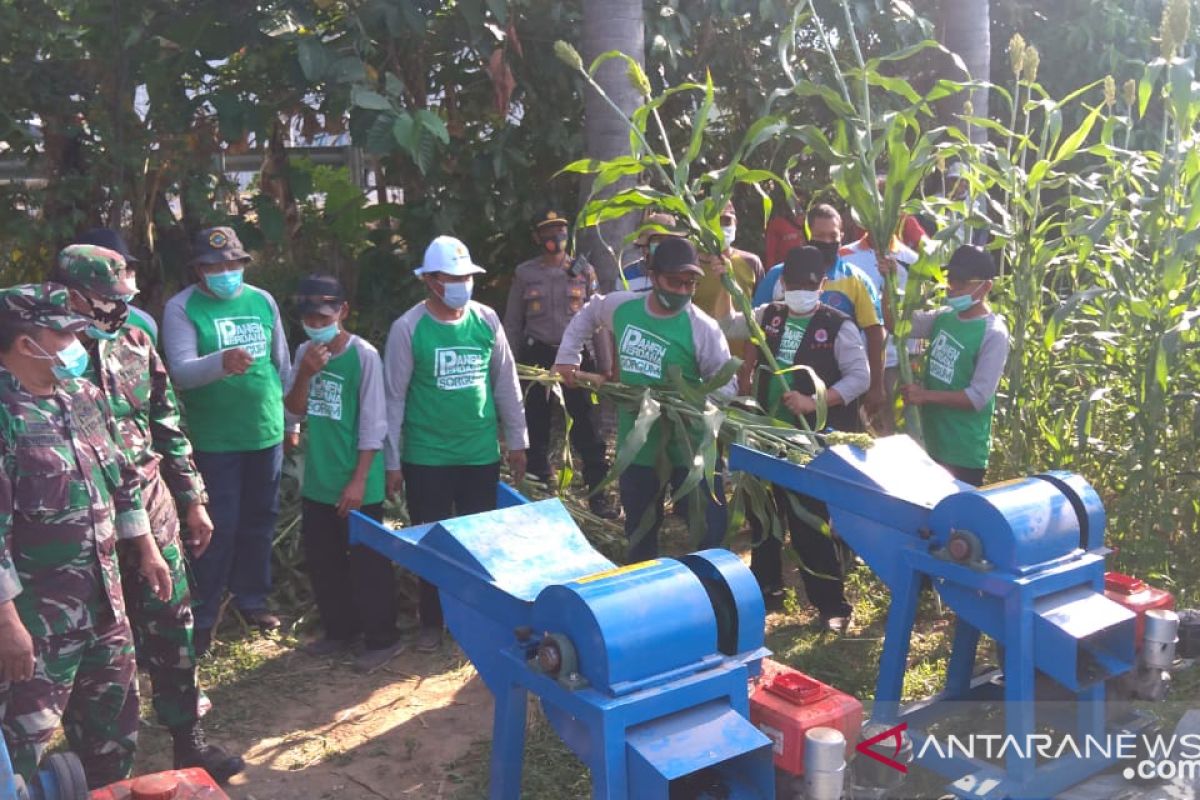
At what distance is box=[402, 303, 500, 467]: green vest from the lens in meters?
4.84

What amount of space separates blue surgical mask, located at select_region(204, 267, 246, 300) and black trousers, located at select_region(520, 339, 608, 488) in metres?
2.26

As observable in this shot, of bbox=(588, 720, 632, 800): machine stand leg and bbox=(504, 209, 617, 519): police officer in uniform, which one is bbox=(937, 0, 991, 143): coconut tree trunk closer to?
bbox=(504, 209, 617, 519): police officer in uniform

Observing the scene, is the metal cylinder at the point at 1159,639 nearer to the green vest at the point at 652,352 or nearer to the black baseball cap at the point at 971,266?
the black baseball cap at the point at 971,266

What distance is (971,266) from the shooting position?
4.88 m

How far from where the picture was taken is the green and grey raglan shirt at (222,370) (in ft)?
15.3

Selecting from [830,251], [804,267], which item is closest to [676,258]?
[804,267]

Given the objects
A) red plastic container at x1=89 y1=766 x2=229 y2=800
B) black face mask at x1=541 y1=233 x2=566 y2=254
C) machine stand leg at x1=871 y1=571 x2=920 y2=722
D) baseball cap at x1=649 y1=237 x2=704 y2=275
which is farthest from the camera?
black face mask at x1=541 y1=233 x2=566 y2=254

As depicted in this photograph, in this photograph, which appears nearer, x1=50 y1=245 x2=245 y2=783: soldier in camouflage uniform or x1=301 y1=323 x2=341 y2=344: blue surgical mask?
x1=50 y1=245 x2=245 y2=783: soldier in camouflage uniform

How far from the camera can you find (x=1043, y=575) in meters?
3.41

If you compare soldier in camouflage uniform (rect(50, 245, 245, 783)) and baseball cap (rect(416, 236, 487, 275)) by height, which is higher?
baseball cap (rect(416, 236, 487, 275))

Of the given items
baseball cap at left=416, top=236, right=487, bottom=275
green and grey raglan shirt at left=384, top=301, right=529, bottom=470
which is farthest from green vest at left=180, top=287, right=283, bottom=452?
baseball cap at left=416, top=236, right=487, bottom=275

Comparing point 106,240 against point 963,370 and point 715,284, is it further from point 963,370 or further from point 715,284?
point 963,370

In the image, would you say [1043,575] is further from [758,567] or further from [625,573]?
[758,567]

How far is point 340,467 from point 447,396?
1.77 ft
